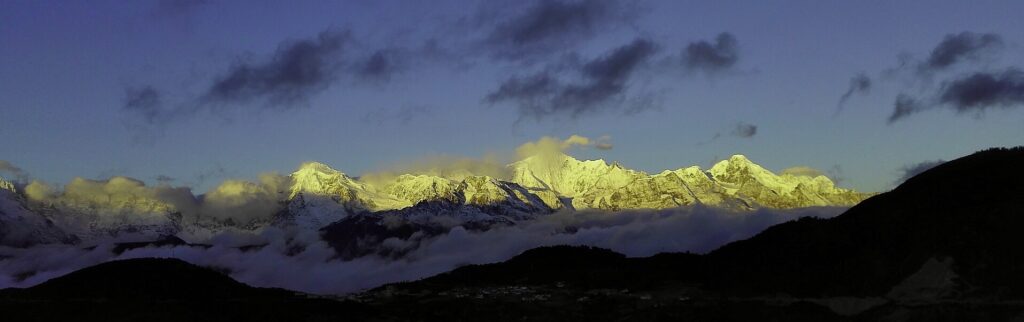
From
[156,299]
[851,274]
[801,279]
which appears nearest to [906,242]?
[851,274]

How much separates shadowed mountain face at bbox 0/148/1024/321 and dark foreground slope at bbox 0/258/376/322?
0.49 metres

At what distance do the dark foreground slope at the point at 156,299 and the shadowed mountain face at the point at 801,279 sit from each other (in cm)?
49

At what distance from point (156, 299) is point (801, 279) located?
89.5 meters

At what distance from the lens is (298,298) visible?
533 feet

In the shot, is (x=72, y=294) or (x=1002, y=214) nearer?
(x=1002, y=214)

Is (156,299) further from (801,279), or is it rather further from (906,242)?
(906,242)

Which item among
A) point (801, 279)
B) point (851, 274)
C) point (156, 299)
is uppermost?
point (156, 299)

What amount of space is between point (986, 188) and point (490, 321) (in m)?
72.4

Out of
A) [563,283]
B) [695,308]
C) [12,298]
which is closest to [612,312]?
[695,308]

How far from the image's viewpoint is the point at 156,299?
152m

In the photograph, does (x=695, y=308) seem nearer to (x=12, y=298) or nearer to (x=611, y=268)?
(x=611, y=268)

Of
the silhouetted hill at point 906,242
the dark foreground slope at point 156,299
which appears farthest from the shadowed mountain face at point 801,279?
the dark foreground slope at point 156,299

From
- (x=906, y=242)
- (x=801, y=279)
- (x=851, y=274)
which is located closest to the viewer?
(x=851, y=274)

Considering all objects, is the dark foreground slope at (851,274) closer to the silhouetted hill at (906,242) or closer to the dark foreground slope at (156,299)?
the silhouetted hill at (906,242)
